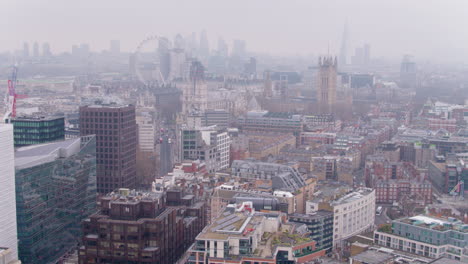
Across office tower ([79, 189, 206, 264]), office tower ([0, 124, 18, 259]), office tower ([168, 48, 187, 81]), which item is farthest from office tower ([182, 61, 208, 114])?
office tower ([79, 189, 206, 264])

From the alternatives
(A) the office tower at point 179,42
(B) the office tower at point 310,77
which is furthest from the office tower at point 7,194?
(A) the office tower at point 179,42

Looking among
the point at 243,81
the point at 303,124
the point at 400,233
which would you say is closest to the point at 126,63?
the point at 243,81

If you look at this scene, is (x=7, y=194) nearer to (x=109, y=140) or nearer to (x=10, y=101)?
(x=109, y=140)

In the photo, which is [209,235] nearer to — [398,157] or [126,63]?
[398,157]

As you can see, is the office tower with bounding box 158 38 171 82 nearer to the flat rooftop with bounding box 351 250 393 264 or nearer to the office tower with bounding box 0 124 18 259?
the office tower with bounding box 0 124 18 259

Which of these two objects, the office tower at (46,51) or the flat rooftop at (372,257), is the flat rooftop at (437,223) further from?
the office tower at (46,51)

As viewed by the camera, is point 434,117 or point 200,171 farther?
point 434,117

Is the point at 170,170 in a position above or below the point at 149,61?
below
